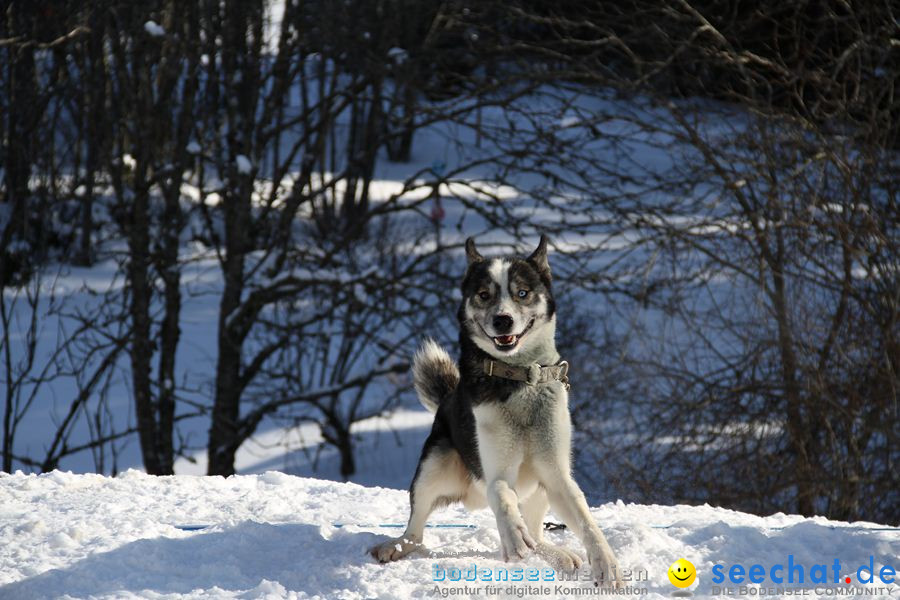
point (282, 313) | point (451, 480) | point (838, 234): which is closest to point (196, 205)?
point (282, 313)

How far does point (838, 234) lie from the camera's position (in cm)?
806

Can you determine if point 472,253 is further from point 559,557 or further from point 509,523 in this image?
point 559,557

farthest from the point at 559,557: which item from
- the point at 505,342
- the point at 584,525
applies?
the point at 505,342

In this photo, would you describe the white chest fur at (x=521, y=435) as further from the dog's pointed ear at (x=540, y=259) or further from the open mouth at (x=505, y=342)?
the dog's pointed ear at (x=540, y=259)

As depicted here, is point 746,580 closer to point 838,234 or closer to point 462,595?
point 462,595

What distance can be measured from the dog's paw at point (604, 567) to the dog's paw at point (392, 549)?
2.76 feet

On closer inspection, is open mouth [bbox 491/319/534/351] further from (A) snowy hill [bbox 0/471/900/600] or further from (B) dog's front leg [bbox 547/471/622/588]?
(A) snowy hill [bbox 0/471/900/600]

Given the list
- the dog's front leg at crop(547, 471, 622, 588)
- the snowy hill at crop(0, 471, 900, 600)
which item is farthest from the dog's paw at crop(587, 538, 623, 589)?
the snowy hill at crop(0, 471, 900, 600)

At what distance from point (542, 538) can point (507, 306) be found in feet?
3.57

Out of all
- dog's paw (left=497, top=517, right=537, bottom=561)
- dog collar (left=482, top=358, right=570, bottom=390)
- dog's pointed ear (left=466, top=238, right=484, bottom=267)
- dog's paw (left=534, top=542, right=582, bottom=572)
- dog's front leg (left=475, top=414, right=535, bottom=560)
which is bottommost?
dog's paw (left=534, top=542, right=582, bottom=572)

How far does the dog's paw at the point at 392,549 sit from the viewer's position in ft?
14.3

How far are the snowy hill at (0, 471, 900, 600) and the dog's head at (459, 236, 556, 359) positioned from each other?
882 mm

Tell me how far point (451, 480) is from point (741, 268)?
4641 millimetres

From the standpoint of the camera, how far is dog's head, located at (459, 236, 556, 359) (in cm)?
408
